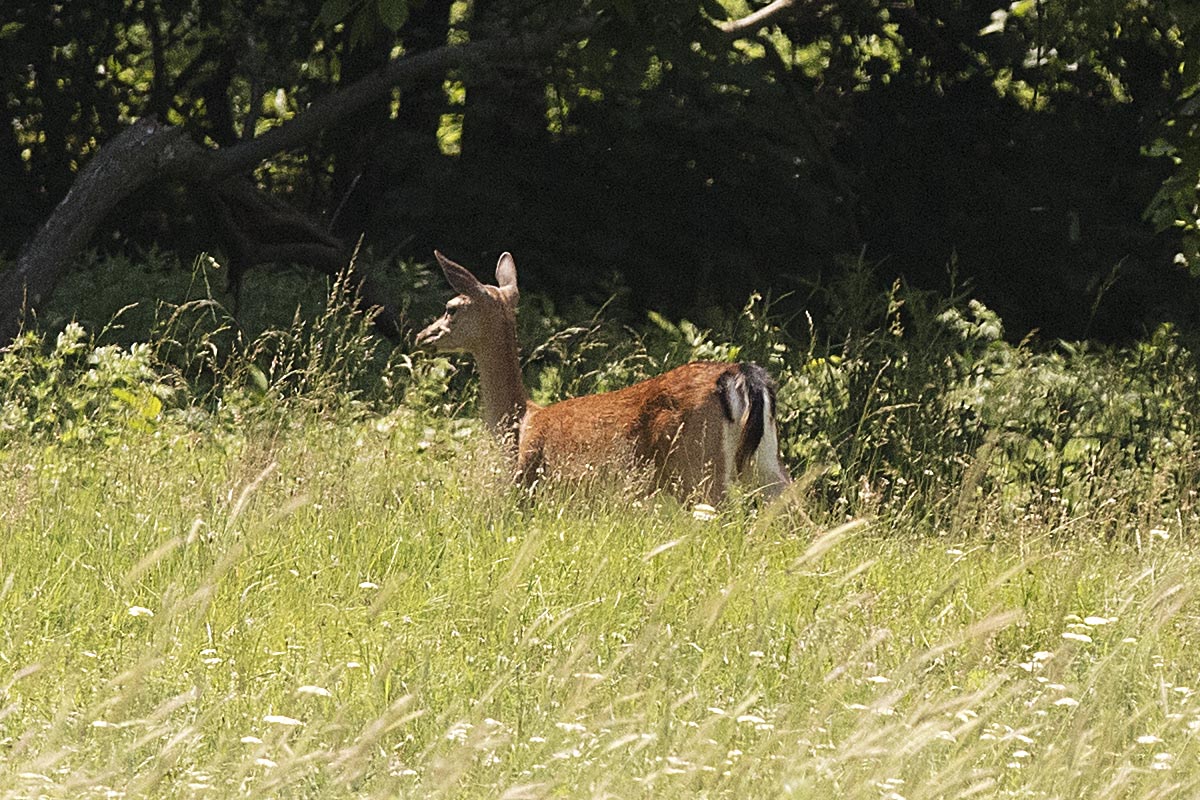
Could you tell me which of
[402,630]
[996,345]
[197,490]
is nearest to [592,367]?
[996,345]

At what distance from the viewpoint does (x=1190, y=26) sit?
7262 millimetres

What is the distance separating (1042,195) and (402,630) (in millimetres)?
9390

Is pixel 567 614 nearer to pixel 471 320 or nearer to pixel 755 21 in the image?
pixel 471 320

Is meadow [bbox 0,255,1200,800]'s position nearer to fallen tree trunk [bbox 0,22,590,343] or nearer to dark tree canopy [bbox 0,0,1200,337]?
fallen tree trunk [bbox 0,22,590,343]

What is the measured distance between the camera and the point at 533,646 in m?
4.31

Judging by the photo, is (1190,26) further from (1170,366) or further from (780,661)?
(780,661)

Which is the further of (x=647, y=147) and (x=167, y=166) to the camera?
(x=647, y=147)

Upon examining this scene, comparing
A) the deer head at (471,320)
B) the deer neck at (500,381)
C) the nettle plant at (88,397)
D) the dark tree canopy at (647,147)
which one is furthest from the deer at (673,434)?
the dark tree canopy at (647,147)

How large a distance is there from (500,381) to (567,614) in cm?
348

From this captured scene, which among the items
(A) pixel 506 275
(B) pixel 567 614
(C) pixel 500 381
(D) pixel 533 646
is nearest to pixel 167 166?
(A) pixel 506 275

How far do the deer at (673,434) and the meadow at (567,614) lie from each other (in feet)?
0.75

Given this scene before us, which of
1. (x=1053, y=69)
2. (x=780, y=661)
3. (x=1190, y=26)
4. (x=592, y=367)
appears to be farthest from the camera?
(x=1053, y=69)

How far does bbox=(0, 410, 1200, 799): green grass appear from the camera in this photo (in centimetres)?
338

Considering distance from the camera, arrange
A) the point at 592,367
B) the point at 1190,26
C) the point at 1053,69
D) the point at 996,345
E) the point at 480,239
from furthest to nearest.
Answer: the point at 480,239 → the point at 1053,69 → the point at 592,367 → the point at 996,345 → the point at 1190,26
